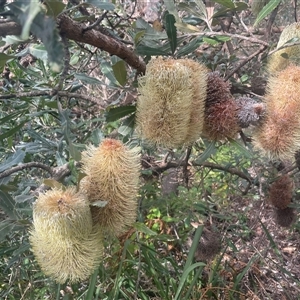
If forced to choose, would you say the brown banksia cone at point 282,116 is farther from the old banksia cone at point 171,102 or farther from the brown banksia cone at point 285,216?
the brown banksia cone at point 285,216

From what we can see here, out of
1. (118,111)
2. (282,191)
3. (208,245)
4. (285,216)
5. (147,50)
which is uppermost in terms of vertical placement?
(147,50)

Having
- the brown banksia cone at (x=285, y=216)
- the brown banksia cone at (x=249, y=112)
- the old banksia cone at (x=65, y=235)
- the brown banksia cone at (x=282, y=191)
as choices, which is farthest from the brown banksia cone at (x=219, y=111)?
the brown banksia cone at (x=285, y=216)

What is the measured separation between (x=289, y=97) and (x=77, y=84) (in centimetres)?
66

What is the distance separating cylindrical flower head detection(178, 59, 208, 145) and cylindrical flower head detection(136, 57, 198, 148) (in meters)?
0.02

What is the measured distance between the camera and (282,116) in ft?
2.81

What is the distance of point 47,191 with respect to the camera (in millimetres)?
783

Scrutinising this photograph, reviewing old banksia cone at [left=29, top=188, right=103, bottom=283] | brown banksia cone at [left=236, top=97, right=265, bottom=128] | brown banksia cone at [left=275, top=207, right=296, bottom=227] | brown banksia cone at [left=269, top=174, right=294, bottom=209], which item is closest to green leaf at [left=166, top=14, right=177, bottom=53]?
brown banksia cone at [left=236, top=97, right=265, bottom=128]

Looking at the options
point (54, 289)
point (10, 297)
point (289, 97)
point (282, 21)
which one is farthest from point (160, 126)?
point (282, 21)

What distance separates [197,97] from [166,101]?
0.26ft

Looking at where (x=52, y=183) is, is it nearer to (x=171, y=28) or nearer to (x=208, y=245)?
(x=171, y=28)

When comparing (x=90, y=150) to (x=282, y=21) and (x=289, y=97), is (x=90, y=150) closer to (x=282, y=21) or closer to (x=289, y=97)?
(x=289, y=97)

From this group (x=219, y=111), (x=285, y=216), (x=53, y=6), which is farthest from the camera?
(x=285, y=216)

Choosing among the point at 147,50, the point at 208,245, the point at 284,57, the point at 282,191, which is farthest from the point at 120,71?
the point at 208,245

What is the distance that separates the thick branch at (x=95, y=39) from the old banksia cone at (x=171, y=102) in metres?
0.08
